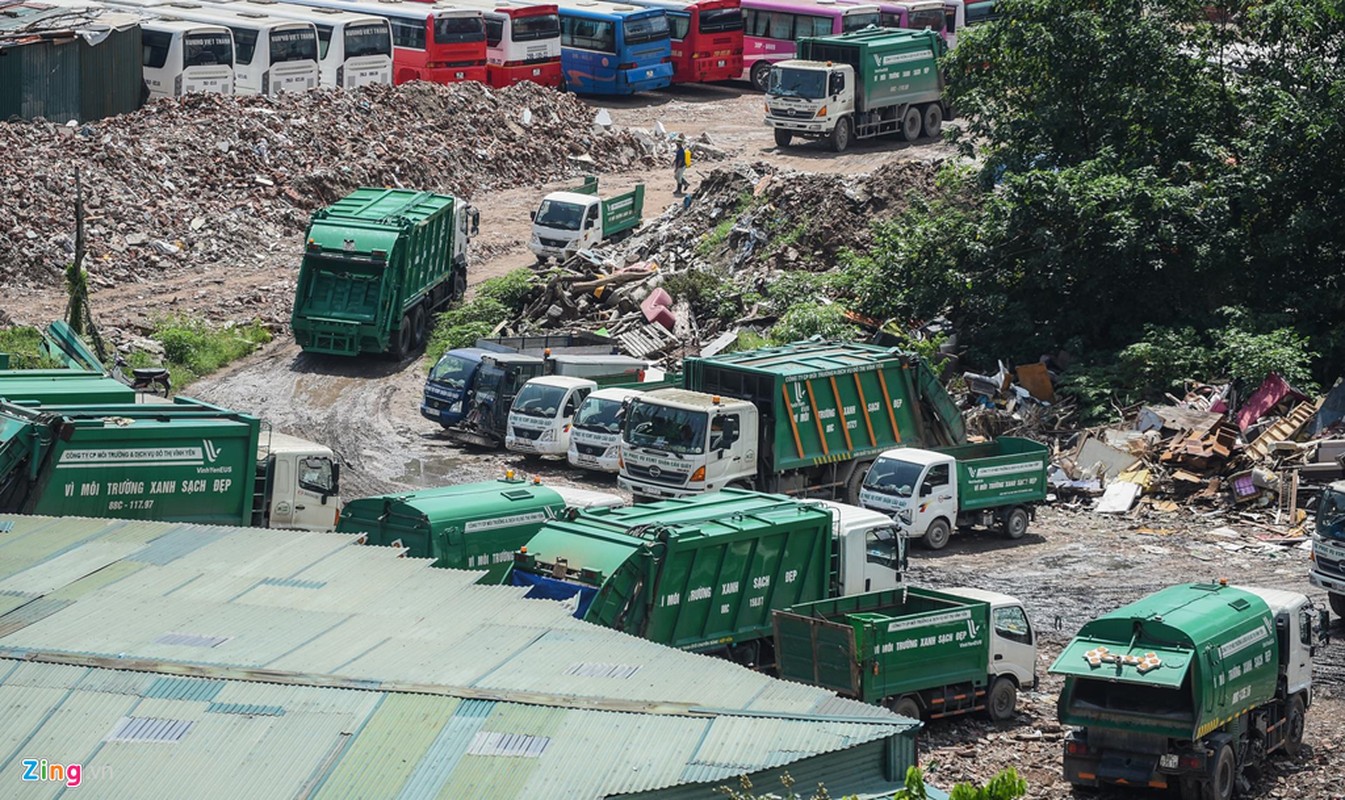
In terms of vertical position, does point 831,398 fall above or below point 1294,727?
above

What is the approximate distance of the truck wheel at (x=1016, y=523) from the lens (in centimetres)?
3080

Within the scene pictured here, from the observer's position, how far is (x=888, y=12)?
220 feet

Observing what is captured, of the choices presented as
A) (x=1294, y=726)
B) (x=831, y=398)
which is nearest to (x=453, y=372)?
(x=831, y=398)

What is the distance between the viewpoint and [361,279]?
39812 millimetres

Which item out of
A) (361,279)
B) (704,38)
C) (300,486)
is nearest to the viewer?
(300,486)

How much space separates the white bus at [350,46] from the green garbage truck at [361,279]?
58.6ft

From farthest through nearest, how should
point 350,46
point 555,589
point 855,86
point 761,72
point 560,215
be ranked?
point 761,72 → point 350,46 → point 855,86 → point 560,215 → point 555,589

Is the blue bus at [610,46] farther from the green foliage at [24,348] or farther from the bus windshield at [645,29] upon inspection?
the green foliage at [24,348]

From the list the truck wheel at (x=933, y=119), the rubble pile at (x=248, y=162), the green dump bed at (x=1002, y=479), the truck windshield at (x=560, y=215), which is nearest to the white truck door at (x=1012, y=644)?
the green dump bed at (x=1002, y=479)

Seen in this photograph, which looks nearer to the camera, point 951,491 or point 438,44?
point 951,491

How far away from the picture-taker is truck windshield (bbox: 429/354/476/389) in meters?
36.4

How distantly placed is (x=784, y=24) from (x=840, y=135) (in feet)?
37.9

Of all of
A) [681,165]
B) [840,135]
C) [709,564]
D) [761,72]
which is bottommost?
[709,564]

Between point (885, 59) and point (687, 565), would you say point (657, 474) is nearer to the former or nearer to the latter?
point (687, 565)
